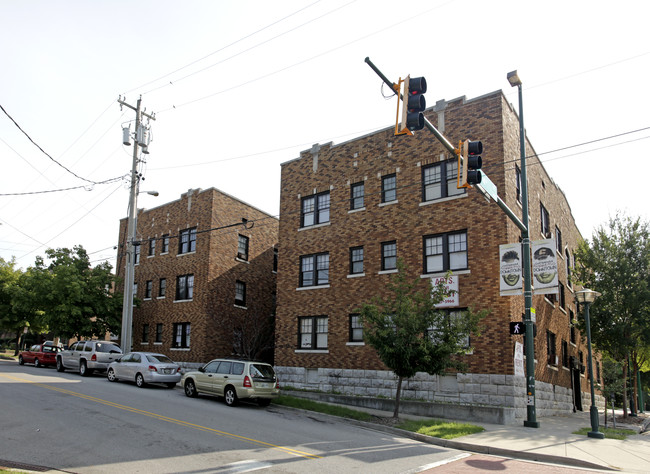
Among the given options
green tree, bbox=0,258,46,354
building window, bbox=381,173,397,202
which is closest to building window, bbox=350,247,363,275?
building window, bbox=381,173,397,202

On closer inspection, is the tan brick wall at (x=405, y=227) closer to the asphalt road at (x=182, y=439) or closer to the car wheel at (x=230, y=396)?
the car wheel at (x=230, y=396)

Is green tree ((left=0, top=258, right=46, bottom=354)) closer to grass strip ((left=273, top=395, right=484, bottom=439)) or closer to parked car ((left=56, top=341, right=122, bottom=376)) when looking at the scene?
parked car ((left=56, top=341, right=122, bottom=376))

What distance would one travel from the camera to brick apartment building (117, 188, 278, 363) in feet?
96.4

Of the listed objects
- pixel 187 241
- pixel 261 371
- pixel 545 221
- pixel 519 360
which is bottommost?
pixel 261 371

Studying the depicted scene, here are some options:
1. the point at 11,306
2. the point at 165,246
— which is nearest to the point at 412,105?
the point at 165,246

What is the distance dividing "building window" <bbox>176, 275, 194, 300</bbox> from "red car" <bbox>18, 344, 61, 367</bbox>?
7.52 metres

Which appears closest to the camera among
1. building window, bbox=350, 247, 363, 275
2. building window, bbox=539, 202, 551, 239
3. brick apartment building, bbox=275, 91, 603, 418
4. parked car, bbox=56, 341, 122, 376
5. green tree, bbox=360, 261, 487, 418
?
green tree, bbox=360, 261, 487, 418

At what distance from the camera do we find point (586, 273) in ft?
84.3

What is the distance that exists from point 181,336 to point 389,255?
593 inches

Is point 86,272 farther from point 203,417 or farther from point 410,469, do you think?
point 410,469

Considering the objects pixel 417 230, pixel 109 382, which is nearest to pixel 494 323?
pixel 417 230

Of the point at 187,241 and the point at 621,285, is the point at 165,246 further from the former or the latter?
the point at 621,285

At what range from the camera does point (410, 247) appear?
20828mm

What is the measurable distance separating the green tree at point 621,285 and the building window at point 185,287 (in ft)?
70.1
